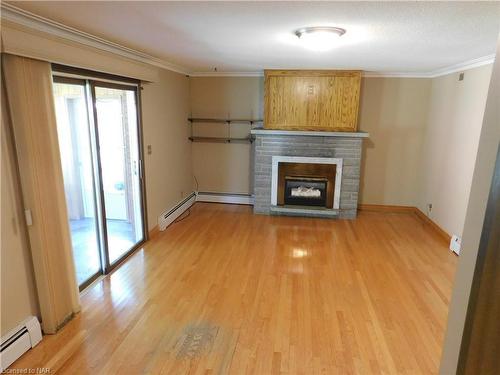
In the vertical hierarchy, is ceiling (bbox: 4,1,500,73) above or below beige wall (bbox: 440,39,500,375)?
above

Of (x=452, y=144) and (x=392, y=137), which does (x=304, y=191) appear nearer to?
(x=392, y=137)

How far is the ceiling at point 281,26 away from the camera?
5.81 feet

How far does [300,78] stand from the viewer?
16.0 feet

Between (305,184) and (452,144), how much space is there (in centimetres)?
210

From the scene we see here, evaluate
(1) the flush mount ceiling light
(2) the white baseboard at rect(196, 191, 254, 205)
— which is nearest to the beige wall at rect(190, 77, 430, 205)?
(2) the white baseboard at rect(196, 191, 254, 205)

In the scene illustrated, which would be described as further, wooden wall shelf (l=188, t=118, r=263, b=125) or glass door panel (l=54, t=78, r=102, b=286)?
wooden wall shelf (l=188, t=118, r=263, b=125)

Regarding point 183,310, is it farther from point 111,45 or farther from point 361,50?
point 361,50

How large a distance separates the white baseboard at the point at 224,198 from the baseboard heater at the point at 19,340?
3.82 m

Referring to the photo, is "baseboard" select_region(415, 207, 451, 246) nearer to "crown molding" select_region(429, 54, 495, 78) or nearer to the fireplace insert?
the fireplace insert

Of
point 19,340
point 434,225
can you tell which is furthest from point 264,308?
point 434,225

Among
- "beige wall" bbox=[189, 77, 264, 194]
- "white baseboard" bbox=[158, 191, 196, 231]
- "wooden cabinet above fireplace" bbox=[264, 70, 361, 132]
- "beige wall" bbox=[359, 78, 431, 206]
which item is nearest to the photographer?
"white baseboard" bbox=[158, 191, 196, 231]

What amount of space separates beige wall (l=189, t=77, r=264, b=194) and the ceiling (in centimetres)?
200

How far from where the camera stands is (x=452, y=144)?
4.24m

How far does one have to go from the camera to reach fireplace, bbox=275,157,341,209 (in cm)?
523
